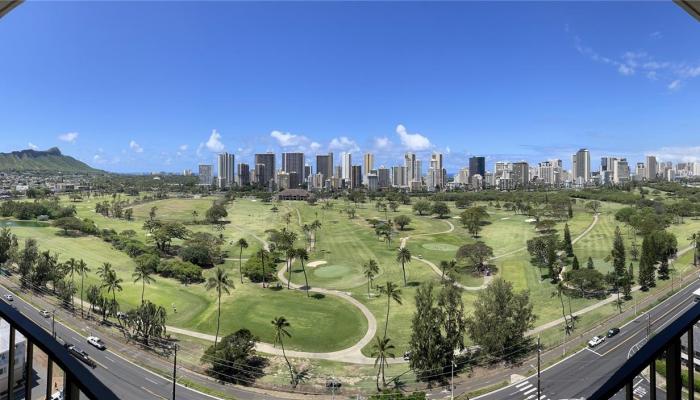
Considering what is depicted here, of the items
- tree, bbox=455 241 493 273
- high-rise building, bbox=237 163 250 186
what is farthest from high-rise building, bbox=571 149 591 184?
tree, bbox=455 241 493 273

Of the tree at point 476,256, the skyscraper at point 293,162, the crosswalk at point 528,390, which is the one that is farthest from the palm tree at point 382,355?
the skyscraper at point 293,162

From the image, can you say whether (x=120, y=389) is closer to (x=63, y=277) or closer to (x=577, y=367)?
(x=63, y=277)

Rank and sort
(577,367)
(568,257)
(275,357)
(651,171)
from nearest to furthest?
(577,367) < (275,357) < (568,257) < (651,171)

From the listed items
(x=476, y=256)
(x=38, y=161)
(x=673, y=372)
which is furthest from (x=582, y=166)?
(x=38, y=161)

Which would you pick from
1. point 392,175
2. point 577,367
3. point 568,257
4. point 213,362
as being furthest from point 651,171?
point 213,362

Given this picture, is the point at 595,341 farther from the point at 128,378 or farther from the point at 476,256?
the point at 128,378

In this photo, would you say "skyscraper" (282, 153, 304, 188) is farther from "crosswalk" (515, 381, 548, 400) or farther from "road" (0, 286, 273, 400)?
"crosswalk" (515, 381, 548, 400)

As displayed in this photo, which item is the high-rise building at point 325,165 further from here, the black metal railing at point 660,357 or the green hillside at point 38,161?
the black metal railing at point 660,357
